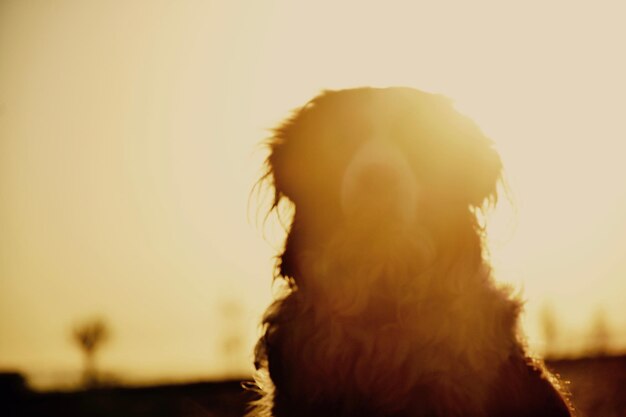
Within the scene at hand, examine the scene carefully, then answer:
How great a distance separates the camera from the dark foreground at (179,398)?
21.3ft

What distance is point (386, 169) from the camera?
4.37 meters

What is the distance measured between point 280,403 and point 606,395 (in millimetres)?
3270

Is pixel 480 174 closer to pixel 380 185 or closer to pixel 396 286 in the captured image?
pixel 380 185

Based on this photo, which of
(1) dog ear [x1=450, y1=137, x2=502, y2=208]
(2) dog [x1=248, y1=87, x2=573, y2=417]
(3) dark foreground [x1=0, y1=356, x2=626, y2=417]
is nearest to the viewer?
(2) dog [x1=248, y1=87, x2=573, y2=417]

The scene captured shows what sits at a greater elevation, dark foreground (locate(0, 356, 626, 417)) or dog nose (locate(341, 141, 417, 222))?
dog nose (locate(341, 141, 417, 222))

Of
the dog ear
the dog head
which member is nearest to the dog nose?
the dog head

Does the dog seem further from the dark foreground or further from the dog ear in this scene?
the dark foreground

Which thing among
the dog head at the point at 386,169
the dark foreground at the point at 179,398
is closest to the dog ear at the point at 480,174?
the dog head at the point at 386,169

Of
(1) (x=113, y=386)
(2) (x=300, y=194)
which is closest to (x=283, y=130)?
(2) (x=300, y=194)

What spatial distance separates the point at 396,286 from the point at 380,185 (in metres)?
0.54

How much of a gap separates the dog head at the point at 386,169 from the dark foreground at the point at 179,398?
1869 mm

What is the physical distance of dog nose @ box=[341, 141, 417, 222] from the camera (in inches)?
173

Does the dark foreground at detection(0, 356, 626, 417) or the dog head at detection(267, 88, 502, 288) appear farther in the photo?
the dark foreground at detection(0, 356, 626, 417)

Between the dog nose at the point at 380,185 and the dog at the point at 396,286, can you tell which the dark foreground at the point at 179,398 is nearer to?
the dog at the point at 396,286
